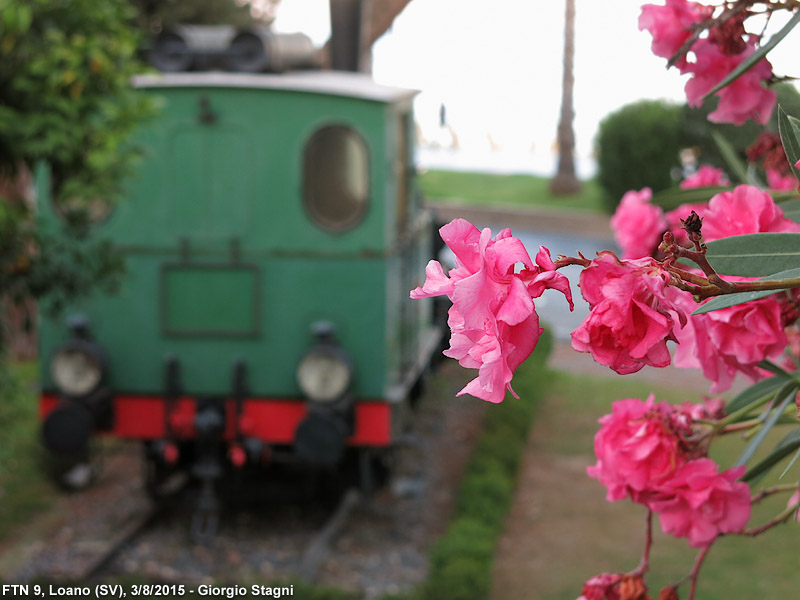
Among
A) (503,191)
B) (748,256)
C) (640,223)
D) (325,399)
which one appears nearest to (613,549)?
(325,399)

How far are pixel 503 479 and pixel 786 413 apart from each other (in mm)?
5442

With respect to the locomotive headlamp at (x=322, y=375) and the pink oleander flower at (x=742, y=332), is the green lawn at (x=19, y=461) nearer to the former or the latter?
the locomotive headlamp at (x=322, y=375)

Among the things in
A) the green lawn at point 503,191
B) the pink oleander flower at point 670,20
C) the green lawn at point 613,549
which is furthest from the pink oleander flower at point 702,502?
the green lawn at point 503,191

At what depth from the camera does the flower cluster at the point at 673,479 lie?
106 cm

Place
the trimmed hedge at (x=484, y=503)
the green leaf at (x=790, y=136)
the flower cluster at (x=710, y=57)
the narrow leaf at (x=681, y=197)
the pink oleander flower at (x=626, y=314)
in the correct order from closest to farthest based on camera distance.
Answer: the pink oleander flower at (x=626, y=314)
the green leaf at (x=790, y=136)
the flower cluster at (x=710, y=57)
the narrow leaf at (x=681, y=197)
the trimmed hedge at (x=484, y=503)

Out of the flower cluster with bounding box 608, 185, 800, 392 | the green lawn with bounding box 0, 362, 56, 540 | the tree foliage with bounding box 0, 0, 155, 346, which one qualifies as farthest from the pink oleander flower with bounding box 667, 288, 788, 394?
the green lawn with bounding box 0, 362, 56, 540

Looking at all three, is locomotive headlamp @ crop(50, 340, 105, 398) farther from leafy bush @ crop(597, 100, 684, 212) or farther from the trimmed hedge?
leafy bush @ crop(597, 100, 684, 212)

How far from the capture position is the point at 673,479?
3.58 ft

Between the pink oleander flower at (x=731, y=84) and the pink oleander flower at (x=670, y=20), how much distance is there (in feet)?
0.08

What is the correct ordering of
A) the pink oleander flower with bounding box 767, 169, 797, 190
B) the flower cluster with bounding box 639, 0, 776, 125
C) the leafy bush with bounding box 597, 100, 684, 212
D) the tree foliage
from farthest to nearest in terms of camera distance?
the leafy bush with bounding box 597, 100, 684, 212
the tree foliage
the pink oleander flower with bounding box 767, 169, 797, 190
the flower cluster with bounding box 639, 0, 776, 125

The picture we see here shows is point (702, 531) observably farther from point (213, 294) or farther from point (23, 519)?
point (23, 519)

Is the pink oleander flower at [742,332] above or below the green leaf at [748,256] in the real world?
below

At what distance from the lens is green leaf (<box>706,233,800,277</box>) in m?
0.76

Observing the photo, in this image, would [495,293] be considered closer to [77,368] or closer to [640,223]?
[640,223]
